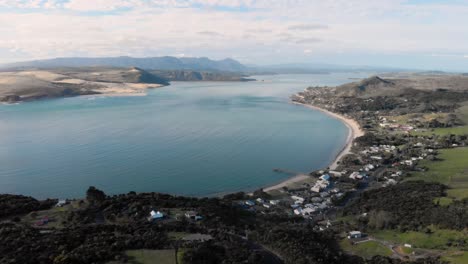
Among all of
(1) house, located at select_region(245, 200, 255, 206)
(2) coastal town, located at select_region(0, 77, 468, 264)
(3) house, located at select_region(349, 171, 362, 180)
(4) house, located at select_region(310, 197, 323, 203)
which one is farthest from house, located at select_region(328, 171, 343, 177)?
(1) house, located at select_region(245, 200, 255, 206)

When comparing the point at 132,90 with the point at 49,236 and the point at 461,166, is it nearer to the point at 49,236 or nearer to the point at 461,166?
the point at 461,166

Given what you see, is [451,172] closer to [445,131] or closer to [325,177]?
[325,177]

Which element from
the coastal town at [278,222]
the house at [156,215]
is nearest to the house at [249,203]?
the coastal town at [278,222]

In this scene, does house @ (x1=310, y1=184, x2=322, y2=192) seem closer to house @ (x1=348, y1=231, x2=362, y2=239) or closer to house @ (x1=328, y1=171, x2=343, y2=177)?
house @ (x1=328, y1=171, x2=343, y2=177)

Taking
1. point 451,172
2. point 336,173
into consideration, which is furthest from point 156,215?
point 451,172

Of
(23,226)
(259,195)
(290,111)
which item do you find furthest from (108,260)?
(290,111)
